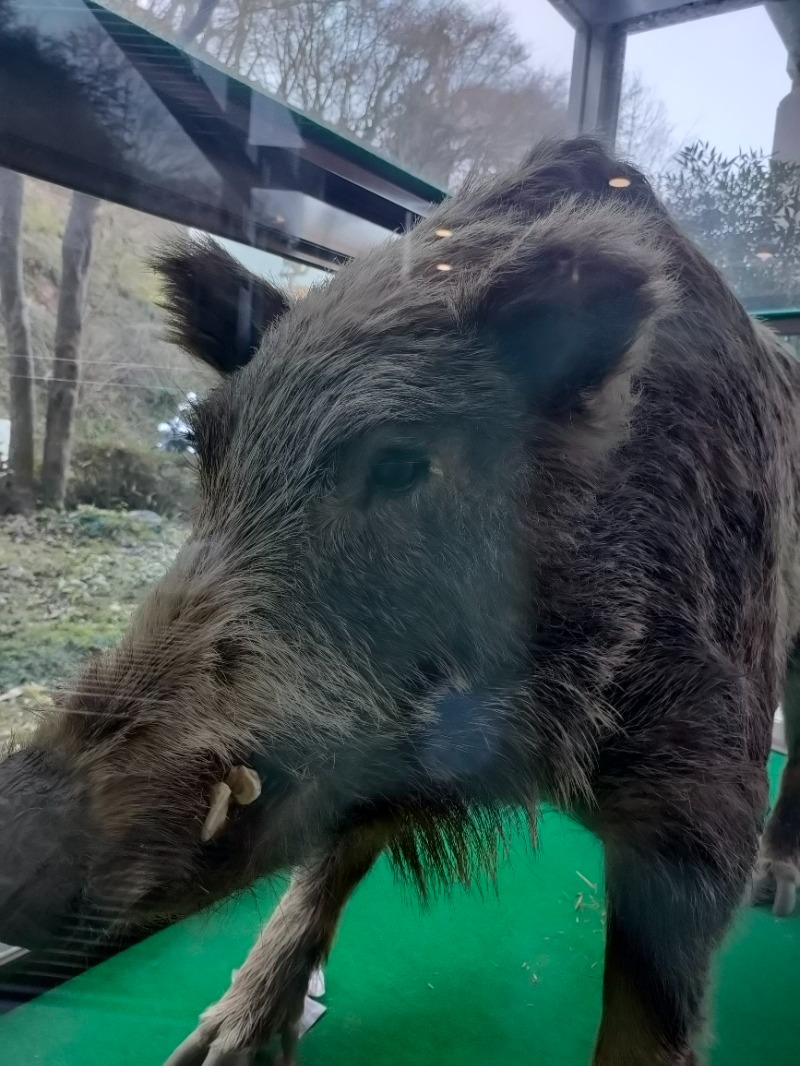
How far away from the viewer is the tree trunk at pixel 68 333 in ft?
3.79

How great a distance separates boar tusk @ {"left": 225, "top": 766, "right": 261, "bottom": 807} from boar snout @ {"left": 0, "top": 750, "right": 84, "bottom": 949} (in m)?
0.16

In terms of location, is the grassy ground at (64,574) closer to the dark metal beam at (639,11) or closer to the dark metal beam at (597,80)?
the dark metal beam at (597,80)

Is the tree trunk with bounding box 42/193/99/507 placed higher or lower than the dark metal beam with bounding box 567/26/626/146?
lower

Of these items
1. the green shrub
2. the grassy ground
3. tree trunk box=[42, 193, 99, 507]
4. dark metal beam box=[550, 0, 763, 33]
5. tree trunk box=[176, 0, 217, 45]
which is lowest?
the grassy ground

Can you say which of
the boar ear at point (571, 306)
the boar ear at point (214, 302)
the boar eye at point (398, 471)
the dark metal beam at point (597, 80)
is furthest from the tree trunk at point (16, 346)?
the dark metal beam at point (597, 80)

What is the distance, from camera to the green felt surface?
1329mm

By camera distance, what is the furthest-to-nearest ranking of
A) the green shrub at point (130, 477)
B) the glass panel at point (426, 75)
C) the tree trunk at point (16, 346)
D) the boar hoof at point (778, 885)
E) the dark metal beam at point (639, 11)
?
the boar hoof at point (778, 885) < the dark metal beam at point (639, 11) < the glass panel at point (426, 75) < the green shrub at point (130, 477) < the tree trunk at point (16, 346)

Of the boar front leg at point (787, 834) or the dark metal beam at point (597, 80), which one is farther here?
the boar front leg at point (787, 834)

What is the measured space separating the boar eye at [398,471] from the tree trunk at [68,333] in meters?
0.51

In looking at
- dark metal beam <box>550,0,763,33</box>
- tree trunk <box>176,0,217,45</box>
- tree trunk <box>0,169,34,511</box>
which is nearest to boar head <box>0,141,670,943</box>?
tree trunk <box>0,169,34,511</box>

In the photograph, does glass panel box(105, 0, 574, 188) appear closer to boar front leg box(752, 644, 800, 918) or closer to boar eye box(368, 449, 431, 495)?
boar eye box(368, 449, 431, 495)

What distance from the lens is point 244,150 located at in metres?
1.35

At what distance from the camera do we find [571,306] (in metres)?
0.98

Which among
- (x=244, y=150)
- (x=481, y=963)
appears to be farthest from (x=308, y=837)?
(x=244, y=150)
